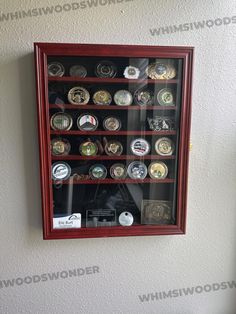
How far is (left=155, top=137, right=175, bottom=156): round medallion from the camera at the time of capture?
37.6 inches

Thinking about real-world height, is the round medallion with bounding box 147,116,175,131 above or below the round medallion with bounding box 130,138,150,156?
above

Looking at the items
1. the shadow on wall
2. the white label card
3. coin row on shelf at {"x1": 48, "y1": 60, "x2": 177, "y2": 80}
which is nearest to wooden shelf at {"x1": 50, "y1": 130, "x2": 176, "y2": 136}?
the shadow on wall

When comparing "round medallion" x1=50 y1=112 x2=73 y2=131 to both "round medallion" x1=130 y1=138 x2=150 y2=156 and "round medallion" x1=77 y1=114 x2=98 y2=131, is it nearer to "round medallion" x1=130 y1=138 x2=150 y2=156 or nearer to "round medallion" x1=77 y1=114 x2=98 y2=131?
"round medallion" x1=77 y1=114 x2=98 y2=131

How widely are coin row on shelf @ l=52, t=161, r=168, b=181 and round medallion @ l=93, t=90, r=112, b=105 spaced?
10.3 inches

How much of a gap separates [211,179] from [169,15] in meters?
0.71

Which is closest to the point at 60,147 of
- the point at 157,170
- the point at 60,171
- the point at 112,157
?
the point at 60,171

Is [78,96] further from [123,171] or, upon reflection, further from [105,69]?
[123,171]

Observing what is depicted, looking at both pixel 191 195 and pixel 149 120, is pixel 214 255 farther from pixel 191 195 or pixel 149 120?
pixel 149 120

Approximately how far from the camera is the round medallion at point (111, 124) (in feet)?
3.05

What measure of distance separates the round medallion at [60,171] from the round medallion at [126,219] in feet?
0.97

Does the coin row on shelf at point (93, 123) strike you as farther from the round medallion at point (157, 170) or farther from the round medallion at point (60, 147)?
the round medallion at point (157, 170)

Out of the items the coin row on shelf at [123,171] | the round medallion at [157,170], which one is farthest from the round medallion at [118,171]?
the round medallion at [157,170]

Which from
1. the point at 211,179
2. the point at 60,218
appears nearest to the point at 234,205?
the point at 211,179

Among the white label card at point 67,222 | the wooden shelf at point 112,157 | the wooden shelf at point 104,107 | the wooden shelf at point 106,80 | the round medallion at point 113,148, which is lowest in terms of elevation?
the white label card at point 67,222
